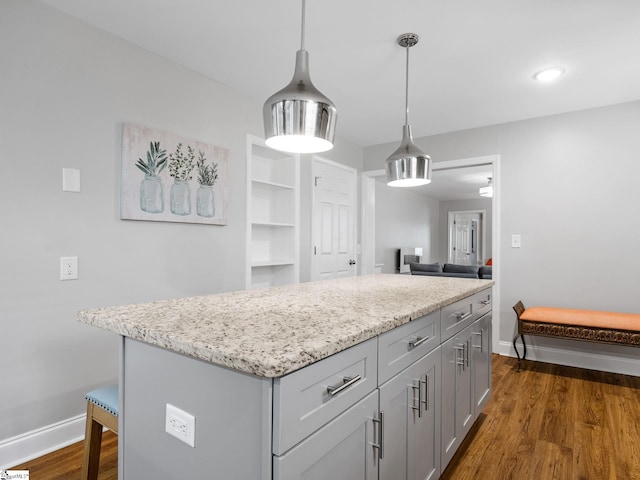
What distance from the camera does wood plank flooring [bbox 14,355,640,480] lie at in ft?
6.04

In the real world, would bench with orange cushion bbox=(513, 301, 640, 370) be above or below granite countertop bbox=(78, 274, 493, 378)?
below

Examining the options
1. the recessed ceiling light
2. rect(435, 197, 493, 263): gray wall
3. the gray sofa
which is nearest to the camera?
the recessed ceiling light

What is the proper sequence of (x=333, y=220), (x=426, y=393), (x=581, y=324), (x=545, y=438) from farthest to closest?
(x=333, y=220) → (x=581, y=324) → (x=545, y=438) → (x=426, y=393)

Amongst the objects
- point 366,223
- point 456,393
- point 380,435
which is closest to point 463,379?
point 456,393

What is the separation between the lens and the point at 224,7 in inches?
79.6

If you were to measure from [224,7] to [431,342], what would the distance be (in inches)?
81.2

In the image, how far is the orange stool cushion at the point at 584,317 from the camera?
2.88 meters

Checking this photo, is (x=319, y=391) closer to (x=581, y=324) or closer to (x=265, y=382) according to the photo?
(x=265, y=382)

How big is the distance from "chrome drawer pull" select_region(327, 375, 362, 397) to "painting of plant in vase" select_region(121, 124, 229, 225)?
1.89 meters

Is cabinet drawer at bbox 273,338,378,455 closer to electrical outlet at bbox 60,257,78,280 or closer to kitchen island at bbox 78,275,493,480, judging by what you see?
kitchen island at bbox 78,275,493,480

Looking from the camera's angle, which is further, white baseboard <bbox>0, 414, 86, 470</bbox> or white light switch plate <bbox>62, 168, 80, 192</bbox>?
white light switch plate <bbox>62, 168, 80, 192</bbox>

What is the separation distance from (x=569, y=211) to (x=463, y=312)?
89.8 inches

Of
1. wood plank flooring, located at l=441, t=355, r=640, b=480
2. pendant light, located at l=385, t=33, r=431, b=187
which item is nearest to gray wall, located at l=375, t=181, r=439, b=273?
wood plank flooring, located at l=441, t=355, r=640, b=480

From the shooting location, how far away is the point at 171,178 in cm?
253
